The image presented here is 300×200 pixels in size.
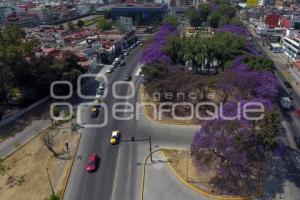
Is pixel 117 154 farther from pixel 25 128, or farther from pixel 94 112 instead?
pixel 25 128

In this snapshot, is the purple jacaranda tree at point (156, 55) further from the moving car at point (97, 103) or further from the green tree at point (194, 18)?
the green tree at point (194, 18)

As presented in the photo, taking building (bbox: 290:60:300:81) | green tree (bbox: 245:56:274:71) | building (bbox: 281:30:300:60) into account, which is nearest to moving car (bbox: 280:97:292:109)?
green tree (bbox: 245:56:274:71)

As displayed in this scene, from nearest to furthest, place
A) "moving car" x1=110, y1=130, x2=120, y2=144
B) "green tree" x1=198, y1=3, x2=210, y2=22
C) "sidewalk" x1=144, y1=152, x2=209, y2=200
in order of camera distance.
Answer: "sidewalk" x1=144, y1=152, x2=209, y2=200 → "moving car" x1=110, y1=130, x2=120, y2=144 → "green tree" x1=198, y1=3, x2=210, y2=22

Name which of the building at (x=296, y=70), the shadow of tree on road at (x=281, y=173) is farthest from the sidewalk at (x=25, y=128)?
the building at (x=296, y=70)

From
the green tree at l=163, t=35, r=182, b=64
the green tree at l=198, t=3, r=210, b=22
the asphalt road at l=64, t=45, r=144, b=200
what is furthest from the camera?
the green tree at l=198, t=3, r=210, b=22

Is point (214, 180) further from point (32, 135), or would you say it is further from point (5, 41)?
point (5, 41)

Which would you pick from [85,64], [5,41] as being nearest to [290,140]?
[85,64]

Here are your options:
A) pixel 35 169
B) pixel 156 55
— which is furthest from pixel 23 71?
pixel 156 55

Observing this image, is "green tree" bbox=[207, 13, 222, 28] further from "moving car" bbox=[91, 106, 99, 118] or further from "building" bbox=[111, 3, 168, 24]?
"moving car" bbox=[91, 106, 99, 118]
